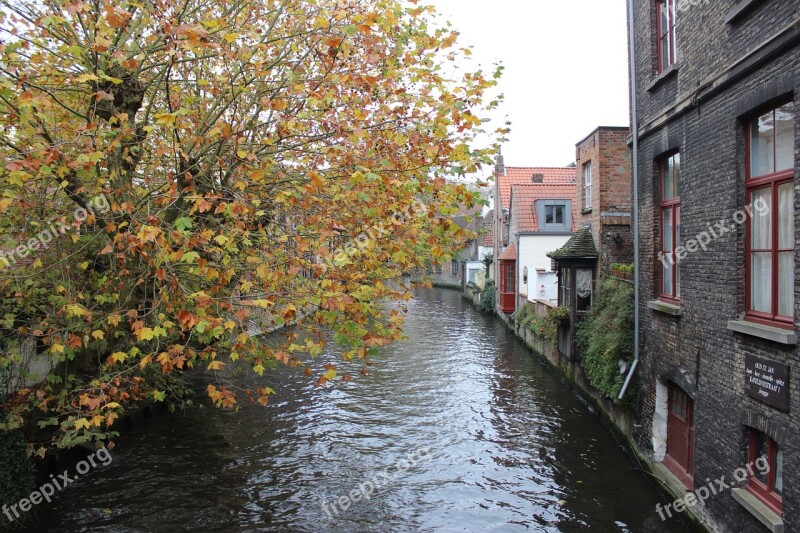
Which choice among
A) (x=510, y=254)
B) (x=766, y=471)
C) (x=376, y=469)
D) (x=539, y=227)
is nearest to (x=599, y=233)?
(x=376, y=469)

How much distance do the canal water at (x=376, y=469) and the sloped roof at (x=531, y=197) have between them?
13.6 metres

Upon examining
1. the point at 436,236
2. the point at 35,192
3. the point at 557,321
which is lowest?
the point at 557,321

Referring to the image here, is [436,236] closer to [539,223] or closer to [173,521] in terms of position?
[173,521]

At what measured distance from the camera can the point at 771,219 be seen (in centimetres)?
671

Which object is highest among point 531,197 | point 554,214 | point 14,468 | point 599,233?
point 531,197

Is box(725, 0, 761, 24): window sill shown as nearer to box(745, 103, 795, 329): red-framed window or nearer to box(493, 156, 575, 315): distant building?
box(745, 103, 795, 329): red-framed window

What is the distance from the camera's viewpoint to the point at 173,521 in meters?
9.19

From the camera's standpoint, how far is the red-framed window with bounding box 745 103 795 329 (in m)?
6.44

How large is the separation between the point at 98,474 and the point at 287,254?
6605 mm

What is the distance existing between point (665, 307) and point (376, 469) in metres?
5.98

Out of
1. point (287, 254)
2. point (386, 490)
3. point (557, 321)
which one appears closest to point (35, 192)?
point (287, 254)

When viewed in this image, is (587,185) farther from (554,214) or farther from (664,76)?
(554,214)

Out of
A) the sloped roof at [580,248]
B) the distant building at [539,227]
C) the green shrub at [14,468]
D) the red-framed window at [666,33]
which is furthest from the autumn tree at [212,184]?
the distant building at [539,227]

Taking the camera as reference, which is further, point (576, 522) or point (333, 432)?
point (333, 432)
